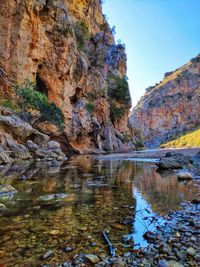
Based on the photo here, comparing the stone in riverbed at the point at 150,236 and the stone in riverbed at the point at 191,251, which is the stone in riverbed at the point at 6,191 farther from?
the stone in riverbed at the point at 191,251

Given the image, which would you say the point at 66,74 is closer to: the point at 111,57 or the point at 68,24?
the point at 68,24

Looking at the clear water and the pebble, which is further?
the pebble

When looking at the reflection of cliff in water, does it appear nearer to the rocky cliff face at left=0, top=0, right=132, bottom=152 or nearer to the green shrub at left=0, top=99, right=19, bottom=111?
the green shrub at left=0, top=99, right=19, bottom=111

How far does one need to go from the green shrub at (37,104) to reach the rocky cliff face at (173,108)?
4200 inches

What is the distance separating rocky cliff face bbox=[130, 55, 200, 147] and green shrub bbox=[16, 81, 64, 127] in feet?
350

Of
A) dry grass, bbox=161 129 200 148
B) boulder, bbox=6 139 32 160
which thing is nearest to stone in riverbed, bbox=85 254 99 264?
boulder, bbox=6 139 32 160

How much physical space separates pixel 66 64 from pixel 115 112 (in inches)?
1012

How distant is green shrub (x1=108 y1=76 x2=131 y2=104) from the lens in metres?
60.9

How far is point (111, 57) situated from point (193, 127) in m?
76.4

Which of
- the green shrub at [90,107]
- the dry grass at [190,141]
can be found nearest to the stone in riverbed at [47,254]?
the green shrub at [90,107]

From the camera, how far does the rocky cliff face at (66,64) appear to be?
29.7 meters

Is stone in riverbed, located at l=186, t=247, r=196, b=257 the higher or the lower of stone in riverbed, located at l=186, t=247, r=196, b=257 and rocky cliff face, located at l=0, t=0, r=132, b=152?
the lower

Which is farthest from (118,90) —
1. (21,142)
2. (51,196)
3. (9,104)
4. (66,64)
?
(51,196)

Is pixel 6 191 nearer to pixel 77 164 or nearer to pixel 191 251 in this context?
pixel 191 251
